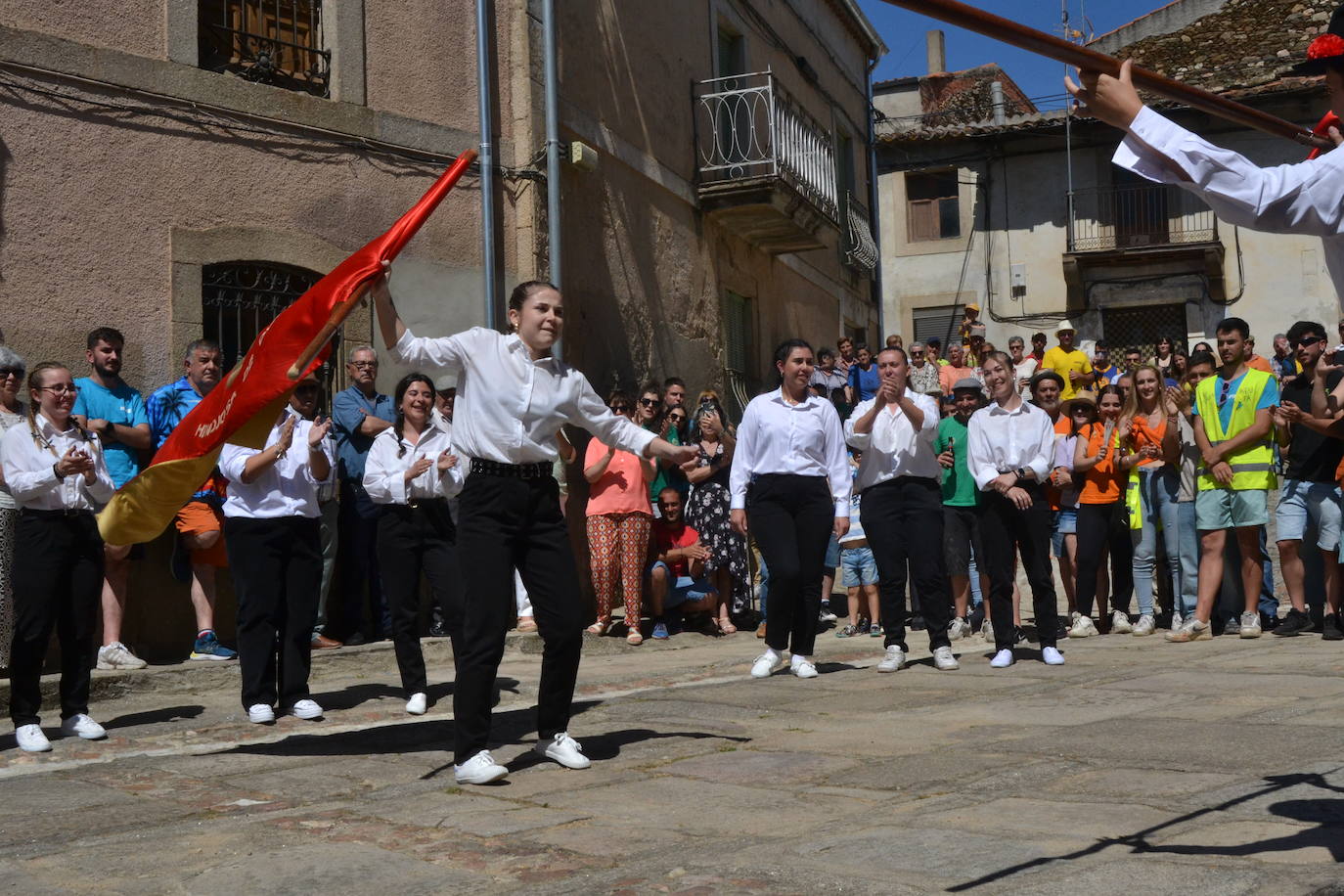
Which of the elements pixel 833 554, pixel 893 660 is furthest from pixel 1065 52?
pixel 833 554

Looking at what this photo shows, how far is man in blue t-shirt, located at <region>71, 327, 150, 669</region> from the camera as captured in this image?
9.09 metres

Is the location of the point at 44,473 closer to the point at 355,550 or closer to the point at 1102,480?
the point at 355,550

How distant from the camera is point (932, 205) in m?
34.7

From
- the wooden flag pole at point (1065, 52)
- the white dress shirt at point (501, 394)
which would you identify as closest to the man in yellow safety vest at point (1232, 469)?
the white dress shirt at point (501, 394)

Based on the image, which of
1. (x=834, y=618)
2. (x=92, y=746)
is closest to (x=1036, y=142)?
(x=834, y=618)

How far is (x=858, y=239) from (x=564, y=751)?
60.9 feet

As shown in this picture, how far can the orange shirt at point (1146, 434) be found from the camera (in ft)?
36.7

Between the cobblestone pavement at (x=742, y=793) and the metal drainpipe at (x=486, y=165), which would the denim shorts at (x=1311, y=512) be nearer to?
the cobblestone pavement at (x=742, y=793)

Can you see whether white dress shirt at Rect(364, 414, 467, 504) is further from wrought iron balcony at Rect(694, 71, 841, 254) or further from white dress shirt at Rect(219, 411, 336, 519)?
wrought iron balcony at Rect(694, 71, 841, 254)

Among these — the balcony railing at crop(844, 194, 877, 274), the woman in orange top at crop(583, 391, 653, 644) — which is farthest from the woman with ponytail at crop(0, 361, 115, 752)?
the balcony railing at crop(844, 194, 877, 274)

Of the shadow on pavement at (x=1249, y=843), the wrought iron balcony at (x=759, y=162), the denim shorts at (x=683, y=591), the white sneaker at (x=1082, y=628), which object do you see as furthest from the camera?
the wrought iron balcony at (x=759, y=162)

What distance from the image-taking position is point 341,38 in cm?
1171

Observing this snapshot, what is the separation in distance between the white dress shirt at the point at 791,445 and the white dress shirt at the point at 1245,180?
5163mm

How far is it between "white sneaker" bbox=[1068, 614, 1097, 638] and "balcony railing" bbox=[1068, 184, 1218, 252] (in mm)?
22136
